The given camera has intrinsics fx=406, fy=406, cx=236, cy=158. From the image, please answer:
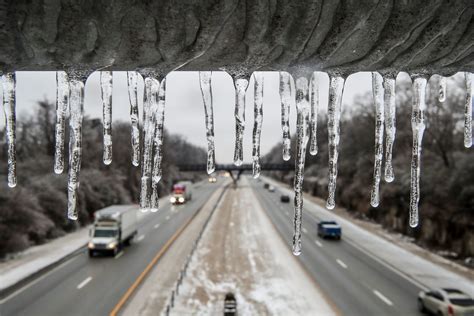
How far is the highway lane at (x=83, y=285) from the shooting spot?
535 inches

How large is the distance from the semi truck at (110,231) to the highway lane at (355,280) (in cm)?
1014

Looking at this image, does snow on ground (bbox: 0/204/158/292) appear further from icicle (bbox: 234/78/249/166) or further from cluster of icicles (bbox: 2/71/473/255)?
icicle (bbox: 234/78/249/166)

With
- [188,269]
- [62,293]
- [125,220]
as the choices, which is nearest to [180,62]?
[62,293]

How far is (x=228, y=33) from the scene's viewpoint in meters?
2.00

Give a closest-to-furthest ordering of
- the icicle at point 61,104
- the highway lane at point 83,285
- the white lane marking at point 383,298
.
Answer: the icicle at point 61,104
the highway lane at point 83,285
the white lane marking at point 383,298

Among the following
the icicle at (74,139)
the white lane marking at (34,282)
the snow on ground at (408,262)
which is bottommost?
the snow on ground at (408,262)

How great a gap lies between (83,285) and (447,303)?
1341 cm

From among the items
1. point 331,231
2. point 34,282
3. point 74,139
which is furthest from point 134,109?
point 331,231

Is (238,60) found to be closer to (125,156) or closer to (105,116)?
(105,116)

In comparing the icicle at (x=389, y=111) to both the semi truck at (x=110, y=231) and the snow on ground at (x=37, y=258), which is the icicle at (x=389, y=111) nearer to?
the snow on ground at (x=37, y=258)

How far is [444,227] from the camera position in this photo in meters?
26.4

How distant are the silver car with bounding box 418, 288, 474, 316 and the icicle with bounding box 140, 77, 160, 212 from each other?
1279 centimetres

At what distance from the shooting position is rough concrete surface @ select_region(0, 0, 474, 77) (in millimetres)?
1842

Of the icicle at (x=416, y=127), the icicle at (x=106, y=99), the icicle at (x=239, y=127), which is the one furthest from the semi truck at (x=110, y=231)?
the icicle at (x=416, y=127)
